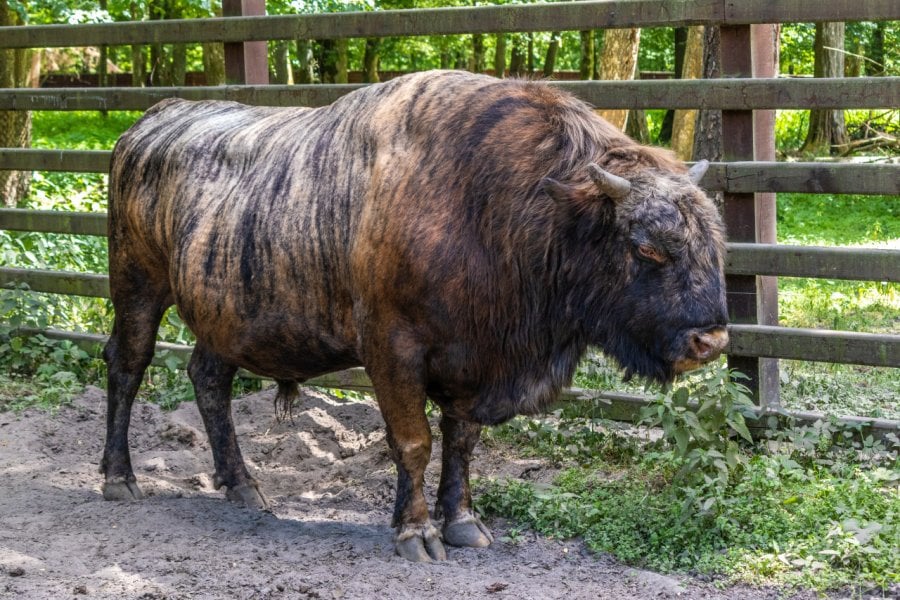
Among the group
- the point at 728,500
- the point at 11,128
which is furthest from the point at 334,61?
the point at 728,500

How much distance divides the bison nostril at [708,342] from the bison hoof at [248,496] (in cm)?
239

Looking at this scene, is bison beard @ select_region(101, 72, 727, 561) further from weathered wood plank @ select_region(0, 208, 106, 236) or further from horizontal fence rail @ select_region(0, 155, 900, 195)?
weathered wood plank @ select_region(0, 208, 106, 236)

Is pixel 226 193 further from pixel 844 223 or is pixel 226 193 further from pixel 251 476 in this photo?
pixel 844 223

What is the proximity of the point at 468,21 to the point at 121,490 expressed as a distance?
9.85ft

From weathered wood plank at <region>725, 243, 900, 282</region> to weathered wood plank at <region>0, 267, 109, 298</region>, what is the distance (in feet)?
13.7

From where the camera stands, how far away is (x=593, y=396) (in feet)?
18.4

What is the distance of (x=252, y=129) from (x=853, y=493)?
3.16 meters

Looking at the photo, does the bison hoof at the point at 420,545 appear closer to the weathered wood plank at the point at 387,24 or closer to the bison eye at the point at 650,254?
the bison eye at the point at 650,254

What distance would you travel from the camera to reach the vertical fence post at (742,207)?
5.29 metres

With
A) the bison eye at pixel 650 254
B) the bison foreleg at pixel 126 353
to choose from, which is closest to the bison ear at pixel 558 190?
the bison eye at pixel 650 254

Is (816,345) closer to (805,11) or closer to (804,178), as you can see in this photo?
(804,178)

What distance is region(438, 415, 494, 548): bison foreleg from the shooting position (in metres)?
4.55

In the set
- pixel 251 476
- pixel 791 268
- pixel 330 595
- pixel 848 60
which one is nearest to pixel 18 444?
pixel 251 476

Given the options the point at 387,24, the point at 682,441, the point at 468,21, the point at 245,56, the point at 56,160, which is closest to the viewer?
the point at 682,441
